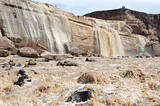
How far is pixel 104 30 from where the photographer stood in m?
45.5

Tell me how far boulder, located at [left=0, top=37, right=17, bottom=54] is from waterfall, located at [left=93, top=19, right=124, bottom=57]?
56.3 ft

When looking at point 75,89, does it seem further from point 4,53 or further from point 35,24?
point 35,24

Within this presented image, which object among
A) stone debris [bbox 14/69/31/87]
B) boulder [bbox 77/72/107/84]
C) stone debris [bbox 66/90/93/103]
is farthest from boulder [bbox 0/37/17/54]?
stone debris [bbox 66/90/93/103]

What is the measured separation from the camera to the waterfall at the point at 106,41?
139ft

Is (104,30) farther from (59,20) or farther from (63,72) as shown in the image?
(63,72)

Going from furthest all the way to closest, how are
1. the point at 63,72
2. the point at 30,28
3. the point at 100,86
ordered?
the point at 30,28 → the point at 63,72 → the point at 100,86

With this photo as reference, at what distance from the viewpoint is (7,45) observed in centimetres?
2583

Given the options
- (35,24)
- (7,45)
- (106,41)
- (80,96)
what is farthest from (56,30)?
(80,96)

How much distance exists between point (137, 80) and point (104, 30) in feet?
106

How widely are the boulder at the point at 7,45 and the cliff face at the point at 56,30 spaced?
184 centimetres

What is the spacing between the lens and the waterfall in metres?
42.4

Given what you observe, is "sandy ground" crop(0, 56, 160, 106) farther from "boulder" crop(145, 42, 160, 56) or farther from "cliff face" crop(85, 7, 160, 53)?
"cliff face" crop(85, 7, 160, 53)

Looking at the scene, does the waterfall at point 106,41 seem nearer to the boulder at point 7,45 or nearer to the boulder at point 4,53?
the boulder at point 7,45

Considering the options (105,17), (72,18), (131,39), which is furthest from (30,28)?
(105,17)
